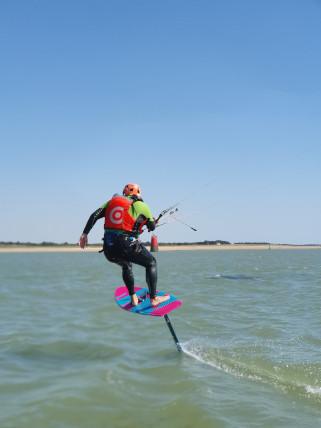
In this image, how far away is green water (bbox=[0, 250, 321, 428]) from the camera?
19.6 feet

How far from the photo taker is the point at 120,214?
8.16 metres

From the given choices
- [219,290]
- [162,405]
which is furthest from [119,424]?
[219,290]

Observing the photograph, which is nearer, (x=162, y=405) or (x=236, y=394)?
(x=162, y=405)

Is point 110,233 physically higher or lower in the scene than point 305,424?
higher

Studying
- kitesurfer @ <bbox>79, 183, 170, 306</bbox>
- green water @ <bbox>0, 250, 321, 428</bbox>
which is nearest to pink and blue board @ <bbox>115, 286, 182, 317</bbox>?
green water @ <bbox>0, 250, 321, 428</bbox>

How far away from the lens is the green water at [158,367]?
5.97 meters

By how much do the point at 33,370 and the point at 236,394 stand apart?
3.40 meters

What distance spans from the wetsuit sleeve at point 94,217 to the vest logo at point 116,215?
0.20 m

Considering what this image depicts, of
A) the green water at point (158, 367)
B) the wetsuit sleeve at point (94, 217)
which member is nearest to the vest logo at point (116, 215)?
the wetsuit sleeve at point (94, 217)

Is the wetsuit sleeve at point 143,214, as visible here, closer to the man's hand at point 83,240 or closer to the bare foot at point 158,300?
the man's hand at point 83,240

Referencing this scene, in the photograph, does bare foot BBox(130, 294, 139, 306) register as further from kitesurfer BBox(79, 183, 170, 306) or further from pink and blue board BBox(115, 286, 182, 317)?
kitesurfer BBox(79, 183, 170, 306)

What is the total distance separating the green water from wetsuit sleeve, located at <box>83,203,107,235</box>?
2405mm

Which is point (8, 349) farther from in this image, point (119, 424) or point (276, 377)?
point (276, 377)

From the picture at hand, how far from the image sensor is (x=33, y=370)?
794cm
